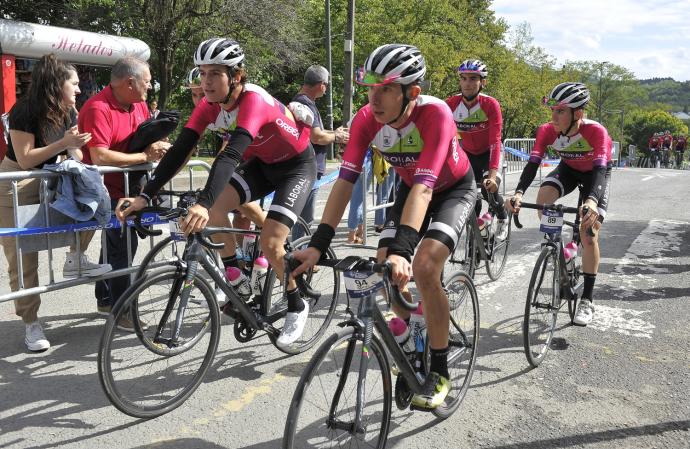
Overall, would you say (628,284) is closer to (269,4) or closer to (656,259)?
(656,259)

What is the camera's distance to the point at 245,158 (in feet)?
16.1

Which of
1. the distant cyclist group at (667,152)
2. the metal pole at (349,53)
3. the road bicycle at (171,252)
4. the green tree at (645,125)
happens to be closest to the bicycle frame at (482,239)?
the road bicycle at (171,252)

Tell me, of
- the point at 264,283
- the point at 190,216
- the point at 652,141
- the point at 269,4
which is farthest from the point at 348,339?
the point at 652,141

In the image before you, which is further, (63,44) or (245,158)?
(63,44)

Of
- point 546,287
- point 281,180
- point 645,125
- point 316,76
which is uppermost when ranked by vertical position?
point 645,125

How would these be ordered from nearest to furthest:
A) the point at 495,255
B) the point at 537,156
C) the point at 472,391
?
the point at 472,391 → the point at 537,156 → the point at 495,255

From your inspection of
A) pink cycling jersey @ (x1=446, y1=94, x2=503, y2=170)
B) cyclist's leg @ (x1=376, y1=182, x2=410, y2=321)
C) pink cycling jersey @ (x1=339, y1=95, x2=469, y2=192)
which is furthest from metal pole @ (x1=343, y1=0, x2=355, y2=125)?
pink cycling jersey @ (x1=339, y1=95, x2=469, y2=192)

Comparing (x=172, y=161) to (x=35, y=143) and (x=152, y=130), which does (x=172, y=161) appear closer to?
(x=152, y=130)

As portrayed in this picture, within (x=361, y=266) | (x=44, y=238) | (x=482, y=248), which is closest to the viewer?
(x=361, y=266)

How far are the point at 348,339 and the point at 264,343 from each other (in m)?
2.33

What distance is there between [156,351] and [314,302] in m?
1.33

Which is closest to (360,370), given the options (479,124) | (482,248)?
(482,248)

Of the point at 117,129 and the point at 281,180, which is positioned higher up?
the point at 117,129

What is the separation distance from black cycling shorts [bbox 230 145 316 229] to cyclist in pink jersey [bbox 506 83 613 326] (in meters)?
1.70
